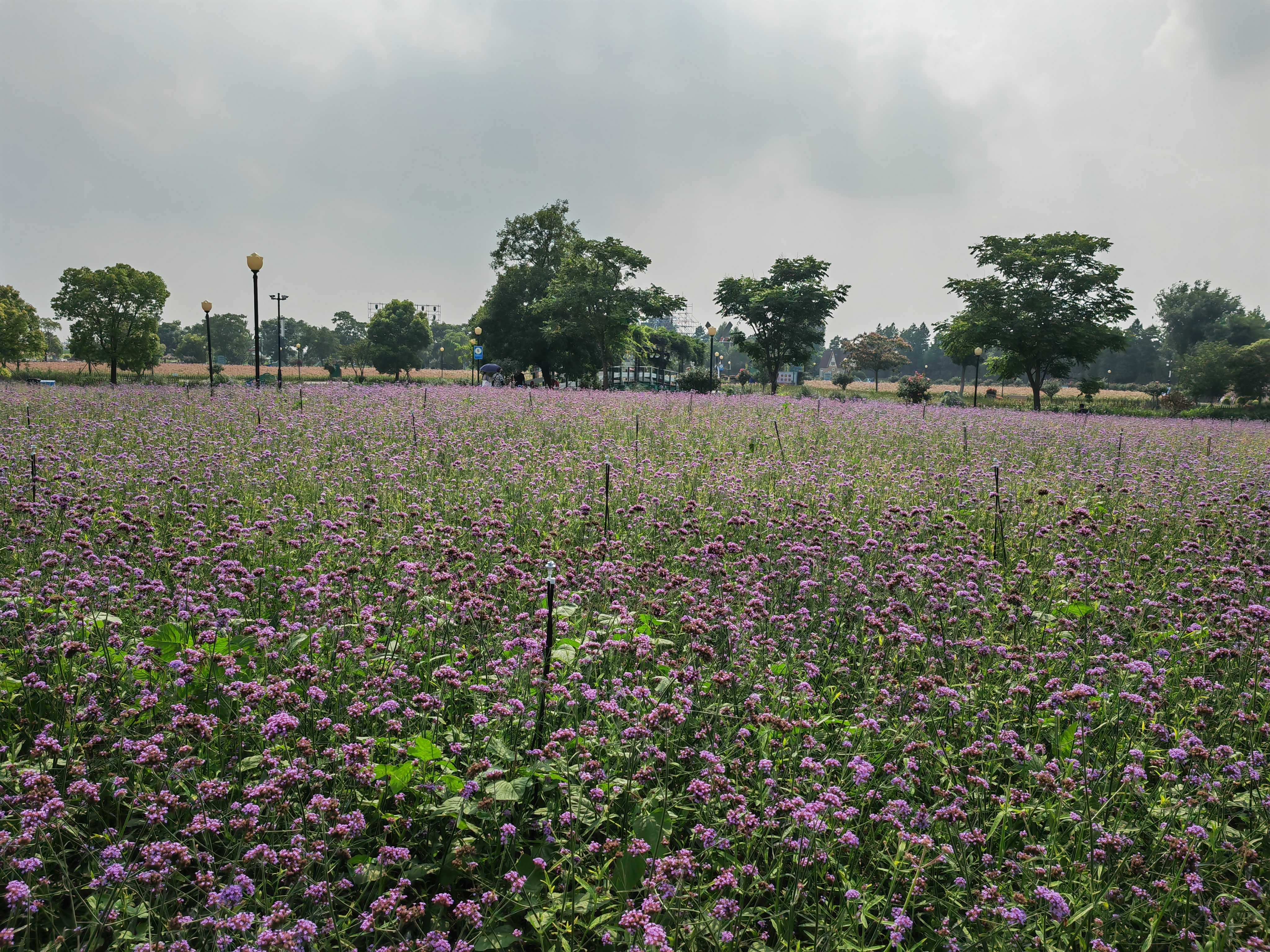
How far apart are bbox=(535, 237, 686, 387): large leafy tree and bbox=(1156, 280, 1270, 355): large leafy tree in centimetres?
8805

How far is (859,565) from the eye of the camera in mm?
4562

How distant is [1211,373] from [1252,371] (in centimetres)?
333

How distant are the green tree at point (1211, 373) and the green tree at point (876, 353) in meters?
37.7

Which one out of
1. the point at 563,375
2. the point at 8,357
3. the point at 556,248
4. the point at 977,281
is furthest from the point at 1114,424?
the point at 8,357

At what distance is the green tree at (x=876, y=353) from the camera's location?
313 ft

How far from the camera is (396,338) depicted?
81.2m

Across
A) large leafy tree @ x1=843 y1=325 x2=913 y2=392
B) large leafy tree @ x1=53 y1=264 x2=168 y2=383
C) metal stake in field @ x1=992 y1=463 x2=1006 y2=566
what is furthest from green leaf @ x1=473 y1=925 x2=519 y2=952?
large leafy tree @ x1=843 y1=325 x2=913 y2=392

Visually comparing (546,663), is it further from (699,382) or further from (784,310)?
(784,310)

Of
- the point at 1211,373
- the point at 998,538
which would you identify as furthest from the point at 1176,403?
the point at 998,538

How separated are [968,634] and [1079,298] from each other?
4736 cm

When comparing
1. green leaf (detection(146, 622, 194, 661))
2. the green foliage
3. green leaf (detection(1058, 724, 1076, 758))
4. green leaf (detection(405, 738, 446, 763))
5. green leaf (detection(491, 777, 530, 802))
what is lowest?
green leaf (detection(1058, 724, 1076, 758))

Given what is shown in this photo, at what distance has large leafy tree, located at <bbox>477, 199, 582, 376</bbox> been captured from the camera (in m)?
46.5

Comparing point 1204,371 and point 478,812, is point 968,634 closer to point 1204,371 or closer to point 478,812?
point 478,812

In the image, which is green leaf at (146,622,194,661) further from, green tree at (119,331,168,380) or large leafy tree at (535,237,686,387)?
green tree at (119,331,168,380)
